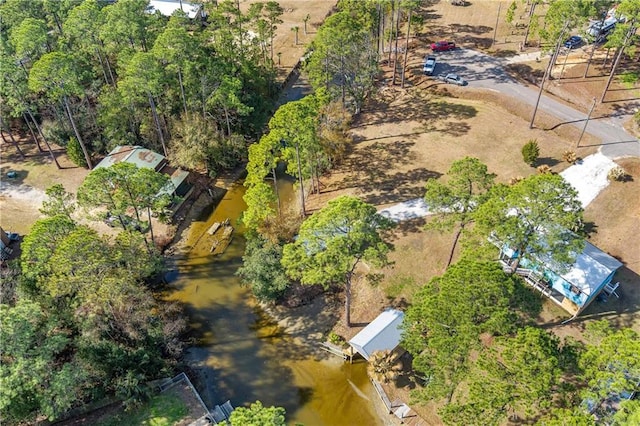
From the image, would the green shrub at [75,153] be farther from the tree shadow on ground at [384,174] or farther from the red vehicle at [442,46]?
the red vehicle at [442,46]

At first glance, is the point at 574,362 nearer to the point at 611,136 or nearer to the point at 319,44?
the point at 611,136

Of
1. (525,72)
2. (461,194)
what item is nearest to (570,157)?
(525,72)

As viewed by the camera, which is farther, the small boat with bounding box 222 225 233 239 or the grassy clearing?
the small boat with bounding box 222 225 233 239

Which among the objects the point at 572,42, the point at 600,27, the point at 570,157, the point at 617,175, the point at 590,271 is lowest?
the point at 590,271

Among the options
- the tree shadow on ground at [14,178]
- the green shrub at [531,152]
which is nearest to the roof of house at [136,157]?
the tree shadow on ground at [14,178]

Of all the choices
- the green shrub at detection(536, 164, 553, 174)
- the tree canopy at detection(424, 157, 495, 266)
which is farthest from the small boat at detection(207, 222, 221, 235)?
the green shrub at detection(536, 164, 553, 174)

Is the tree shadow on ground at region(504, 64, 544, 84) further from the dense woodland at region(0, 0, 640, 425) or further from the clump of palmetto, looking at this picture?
the clump of palmetto

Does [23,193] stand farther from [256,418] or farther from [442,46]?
[442,46]
